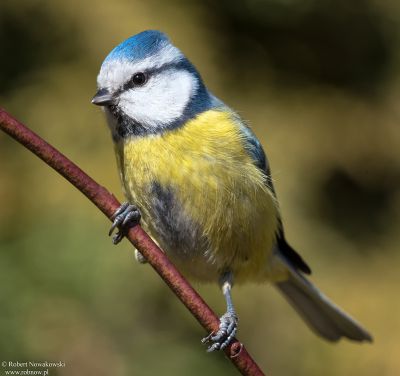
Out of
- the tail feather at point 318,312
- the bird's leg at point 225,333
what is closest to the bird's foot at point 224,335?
the bird's leg at point 225,333

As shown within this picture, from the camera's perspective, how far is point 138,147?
146 centimetres

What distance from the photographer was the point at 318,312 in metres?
1.92

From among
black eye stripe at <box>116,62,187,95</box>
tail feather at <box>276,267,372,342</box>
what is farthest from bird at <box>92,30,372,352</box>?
tail feather at <box>276,267,372,342</box>

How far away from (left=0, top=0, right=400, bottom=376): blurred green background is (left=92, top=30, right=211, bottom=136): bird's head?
0.51 meters

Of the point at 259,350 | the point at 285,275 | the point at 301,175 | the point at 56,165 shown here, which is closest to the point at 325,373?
the point at 259,350

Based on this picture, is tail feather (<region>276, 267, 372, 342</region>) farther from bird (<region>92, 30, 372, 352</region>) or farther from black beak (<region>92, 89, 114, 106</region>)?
black beak (<region>92, 89, 114, 106</region>)

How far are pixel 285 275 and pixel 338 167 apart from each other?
665 millimetres

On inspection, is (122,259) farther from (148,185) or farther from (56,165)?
(56,165)

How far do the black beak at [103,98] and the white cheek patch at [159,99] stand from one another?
2 cm

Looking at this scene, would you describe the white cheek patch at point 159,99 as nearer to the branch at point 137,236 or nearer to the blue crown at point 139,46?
the blue crown at point 139,46

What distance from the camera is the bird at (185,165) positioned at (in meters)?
1.43

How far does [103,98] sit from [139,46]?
177 millimetres

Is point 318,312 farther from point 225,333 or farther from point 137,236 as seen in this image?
point 137,236

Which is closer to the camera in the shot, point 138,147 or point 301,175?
point 138,147
